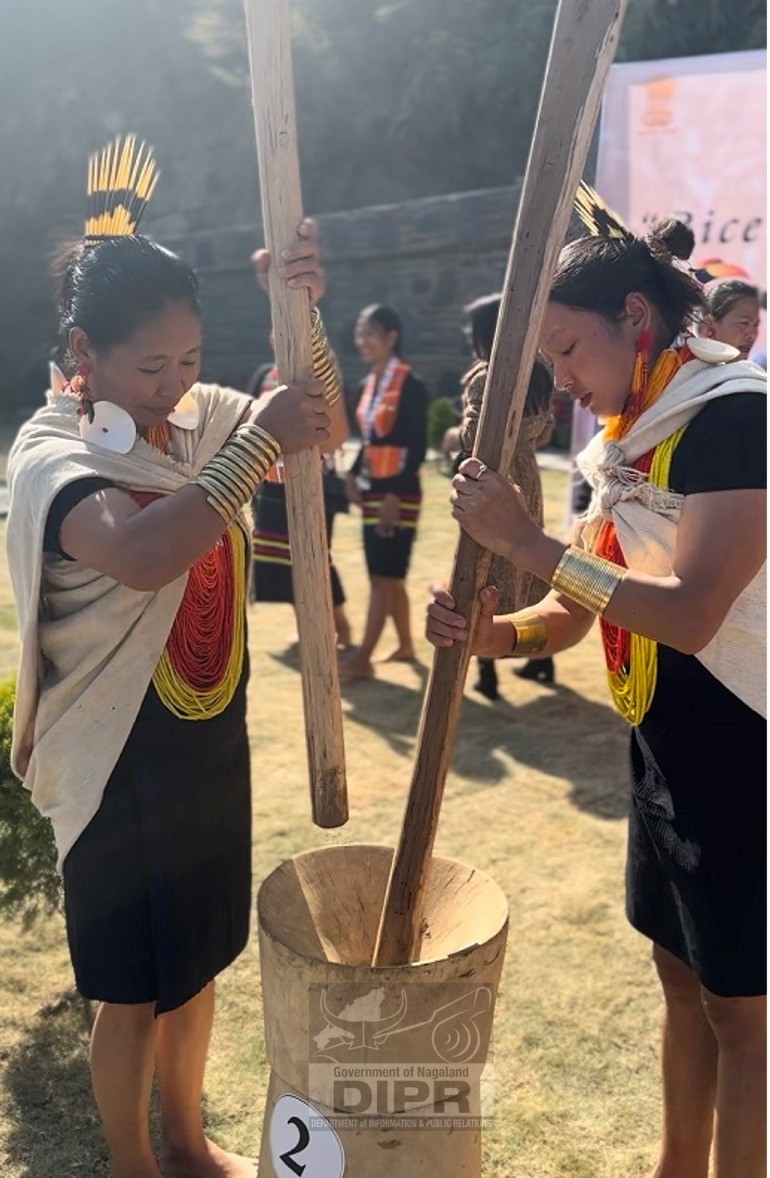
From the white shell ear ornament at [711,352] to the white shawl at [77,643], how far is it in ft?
3.00

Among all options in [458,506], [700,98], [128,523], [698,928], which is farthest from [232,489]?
[700,98]

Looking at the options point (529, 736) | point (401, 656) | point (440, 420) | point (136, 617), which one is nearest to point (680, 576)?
point (136, 617)

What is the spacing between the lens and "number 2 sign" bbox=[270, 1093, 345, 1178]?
1.81m

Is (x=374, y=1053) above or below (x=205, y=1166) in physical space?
above

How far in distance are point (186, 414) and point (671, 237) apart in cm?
113

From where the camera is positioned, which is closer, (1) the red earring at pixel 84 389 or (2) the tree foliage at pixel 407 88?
(1) the red earring at pixel 84 389

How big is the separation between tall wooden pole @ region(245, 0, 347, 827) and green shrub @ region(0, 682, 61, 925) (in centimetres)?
109

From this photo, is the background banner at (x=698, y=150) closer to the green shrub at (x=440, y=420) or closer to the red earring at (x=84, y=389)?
the red earring at (x=84, y=389)

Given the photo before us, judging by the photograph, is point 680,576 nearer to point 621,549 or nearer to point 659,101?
point 621,549

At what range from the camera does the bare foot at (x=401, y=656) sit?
6.15 metres

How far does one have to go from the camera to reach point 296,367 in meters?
1.86

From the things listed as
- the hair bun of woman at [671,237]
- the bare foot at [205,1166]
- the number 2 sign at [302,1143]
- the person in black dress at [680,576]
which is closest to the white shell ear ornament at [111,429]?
the person in black dress at [680,576]

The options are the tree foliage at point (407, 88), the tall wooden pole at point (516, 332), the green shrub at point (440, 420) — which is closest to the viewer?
the tall wooden pole at point (516, 332)

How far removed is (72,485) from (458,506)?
0.65 m
